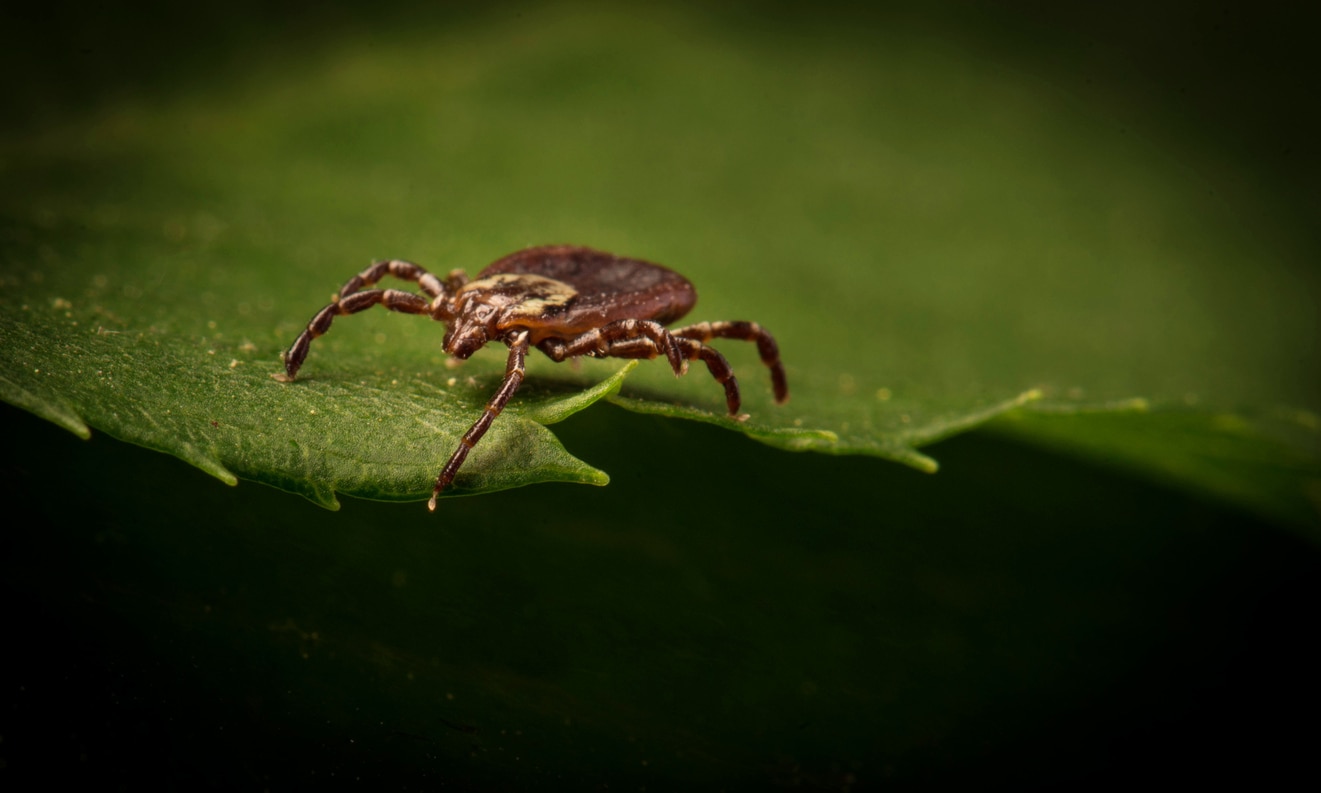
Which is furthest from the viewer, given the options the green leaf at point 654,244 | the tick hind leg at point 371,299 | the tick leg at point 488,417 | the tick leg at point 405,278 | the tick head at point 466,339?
the tick leg at point 405,278

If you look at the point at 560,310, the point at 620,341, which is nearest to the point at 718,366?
the point at 620,341

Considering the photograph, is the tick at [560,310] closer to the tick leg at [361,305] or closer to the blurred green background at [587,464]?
the tick leg at [361,305]

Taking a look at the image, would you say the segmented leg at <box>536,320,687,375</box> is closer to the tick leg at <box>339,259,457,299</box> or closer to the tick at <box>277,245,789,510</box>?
the tick at <box>277,245,789,510</box>

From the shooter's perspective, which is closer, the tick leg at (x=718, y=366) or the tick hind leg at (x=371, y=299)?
the tick hind leg at (x=371, y=299)

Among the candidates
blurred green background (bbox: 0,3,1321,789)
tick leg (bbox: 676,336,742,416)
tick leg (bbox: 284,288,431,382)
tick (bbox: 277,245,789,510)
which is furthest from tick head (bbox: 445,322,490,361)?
tick leg (bbox: 676,336,742,416)

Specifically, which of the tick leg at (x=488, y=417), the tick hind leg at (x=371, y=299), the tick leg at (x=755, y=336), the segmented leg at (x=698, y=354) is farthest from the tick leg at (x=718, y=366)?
the tick hind leg at (x=371, y=299)
